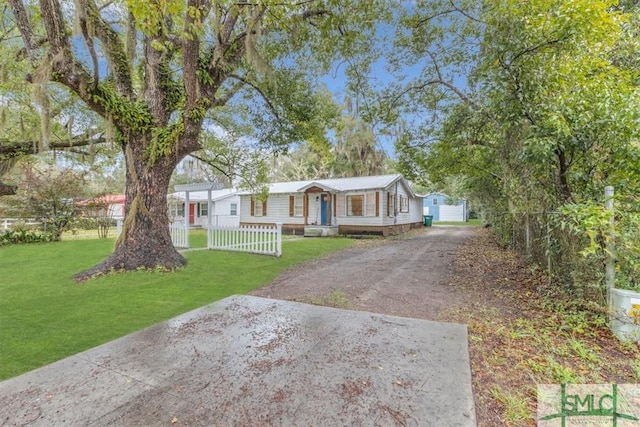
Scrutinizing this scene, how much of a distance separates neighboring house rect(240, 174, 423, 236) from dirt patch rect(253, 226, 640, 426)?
7.56 m

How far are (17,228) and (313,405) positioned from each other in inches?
666

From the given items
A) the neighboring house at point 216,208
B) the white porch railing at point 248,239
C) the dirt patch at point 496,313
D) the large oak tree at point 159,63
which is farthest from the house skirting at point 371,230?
the large oak tree at point 159,63

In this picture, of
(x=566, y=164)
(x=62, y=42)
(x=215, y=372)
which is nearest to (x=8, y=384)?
(x=215, y=372)

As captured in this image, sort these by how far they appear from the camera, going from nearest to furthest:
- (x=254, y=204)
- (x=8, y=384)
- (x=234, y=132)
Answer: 1. (x=8, y=384)
2. (x=234, y=132)
3. (x=254, y=204)

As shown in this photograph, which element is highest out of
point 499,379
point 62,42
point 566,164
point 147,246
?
point 62,42

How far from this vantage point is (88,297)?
198 inches

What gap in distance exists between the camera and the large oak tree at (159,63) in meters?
5.38

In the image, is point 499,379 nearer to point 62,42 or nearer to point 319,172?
point 62,42

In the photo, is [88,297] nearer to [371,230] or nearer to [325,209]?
[371,230]

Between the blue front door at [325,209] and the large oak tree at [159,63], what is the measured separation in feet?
30.1

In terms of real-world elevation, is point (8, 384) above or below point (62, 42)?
below

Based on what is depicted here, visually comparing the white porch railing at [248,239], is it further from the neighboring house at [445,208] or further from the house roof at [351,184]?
the neighboring house at [445,208]

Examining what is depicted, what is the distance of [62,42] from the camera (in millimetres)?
5270

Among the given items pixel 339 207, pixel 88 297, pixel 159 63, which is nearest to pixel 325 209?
pixel 339 207
